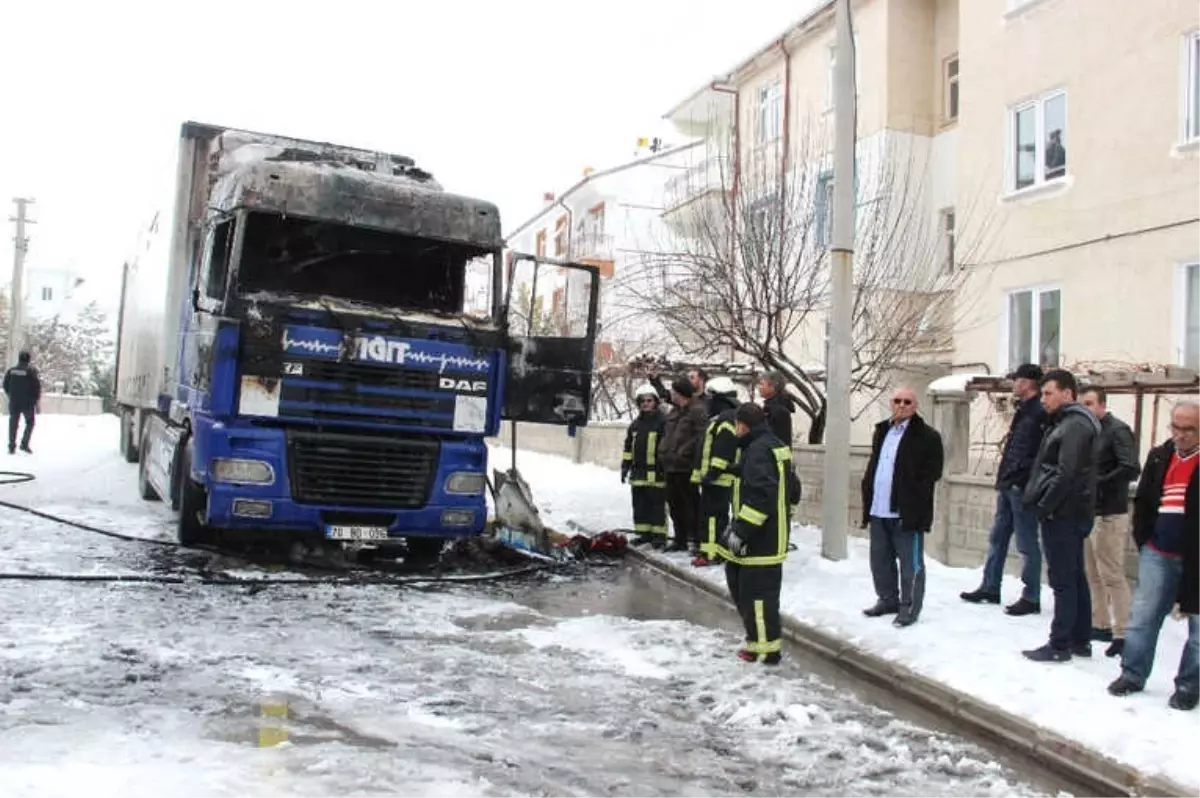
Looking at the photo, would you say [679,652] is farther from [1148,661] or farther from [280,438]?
[280,438]

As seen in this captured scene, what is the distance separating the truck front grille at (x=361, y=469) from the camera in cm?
845

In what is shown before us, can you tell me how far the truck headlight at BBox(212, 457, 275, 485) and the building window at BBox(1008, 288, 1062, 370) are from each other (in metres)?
11.4

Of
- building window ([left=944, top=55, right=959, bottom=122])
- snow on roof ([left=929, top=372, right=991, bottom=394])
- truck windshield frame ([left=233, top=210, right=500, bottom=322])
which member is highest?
building window ([left=944, top=55, right=959, bottom=122])

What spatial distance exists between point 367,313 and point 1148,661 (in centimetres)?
604

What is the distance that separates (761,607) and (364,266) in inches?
186

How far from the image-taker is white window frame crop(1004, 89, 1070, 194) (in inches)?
597

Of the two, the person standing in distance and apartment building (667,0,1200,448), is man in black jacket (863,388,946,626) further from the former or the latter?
the person standing in distance

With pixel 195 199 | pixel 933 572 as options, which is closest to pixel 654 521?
pixel 933 572

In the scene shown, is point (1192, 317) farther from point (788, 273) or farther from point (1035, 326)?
point (788, 273)

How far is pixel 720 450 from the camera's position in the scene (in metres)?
9.28

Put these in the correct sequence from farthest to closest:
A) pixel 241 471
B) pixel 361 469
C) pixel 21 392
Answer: pixel 21 392, pixel 361 469, pixel 241 471

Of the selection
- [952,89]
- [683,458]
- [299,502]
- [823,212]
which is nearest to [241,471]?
[299,502]

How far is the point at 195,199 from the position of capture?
10.4 m

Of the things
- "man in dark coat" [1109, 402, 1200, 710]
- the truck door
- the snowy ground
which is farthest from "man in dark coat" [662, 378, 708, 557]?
"man in dark coat" [1109, 402, 1200, 710]
